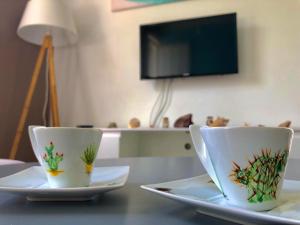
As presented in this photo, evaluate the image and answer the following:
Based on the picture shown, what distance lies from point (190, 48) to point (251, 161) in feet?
6.87

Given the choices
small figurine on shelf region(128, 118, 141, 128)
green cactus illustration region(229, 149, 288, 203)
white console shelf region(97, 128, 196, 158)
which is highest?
green cactus illustration region(229, 149, 288, 203)

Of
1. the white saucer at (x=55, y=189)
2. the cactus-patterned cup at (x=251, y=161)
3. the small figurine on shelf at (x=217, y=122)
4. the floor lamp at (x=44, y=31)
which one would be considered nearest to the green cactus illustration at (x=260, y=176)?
the cactus-patterned cup at (x=251, y=161)

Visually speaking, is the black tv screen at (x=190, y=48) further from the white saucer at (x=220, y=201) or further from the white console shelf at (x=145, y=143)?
the white saucer at (x=220, y=201)

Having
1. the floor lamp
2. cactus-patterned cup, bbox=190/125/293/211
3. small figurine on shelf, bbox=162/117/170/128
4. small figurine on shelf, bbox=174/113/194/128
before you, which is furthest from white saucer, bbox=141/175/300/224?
the floor lamp

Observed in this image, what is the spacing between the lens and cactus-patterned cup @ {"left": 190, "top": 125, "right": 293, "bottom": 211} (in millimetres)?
276

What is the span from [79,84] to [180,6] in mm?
1047

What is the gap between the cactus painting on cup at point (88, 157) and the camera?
0.37 meters

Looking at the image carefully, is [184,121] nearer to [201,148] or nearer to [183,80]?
[183,80]

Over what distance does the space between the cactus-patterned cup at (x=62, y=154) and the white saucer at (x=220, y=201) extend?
9cm

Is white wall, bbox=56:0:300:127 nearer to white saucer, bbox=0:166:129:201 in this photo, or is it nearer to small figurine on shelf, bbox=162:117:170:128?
small figurine on shelf, bbox=162:117:170:128

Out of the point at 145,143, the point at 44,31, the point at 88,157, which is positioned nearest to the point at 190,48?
the point at 145,143

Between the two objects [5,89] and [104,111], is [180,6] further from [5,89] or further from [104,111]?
[5,89]

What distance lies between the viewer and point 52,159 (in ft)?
1.19

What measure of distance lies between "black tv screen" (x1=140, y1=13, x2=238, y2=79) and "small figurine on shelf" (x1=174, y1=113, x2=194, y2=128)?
0.31 metres
